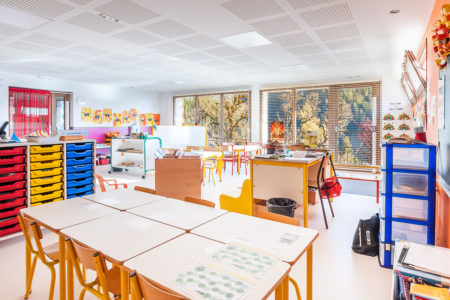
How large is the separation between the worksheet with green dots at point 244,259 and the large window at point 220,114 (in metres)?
8.41

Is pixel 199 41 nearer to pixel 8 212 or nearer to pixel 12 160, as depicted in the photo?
pixel 12 160

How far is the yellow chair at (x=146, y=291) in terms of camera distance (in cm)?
108

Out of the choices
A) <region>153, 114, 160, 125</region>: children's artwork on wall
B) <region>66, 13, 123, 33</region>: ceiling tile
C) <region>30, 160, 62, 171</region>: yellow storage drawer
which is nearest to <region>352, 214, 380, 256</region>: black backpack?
<region>30, 160, 62, 171</region>: yellow storage drawer

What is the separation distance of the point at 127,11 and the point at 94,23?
2.36ft

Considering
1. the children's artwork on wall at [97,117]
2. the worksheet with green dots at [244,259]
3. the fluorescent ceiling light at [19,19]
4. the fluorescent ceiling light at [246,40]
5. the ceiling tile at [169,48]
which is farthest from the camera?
the children's artwork on wall at [97,117]

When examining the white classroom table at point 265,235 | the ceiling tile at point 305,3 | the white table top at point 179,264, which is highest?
the ceiling tile at point 305,3

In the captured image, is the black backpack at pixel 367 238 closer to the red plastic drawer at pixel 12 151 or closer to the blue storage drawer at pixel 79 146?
the blue storage drawer at pixel 79 146

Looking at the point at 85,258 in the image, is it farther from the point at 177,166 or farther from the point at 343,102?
the point at 343,102

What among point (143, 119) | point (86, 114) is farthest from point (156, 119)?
point (86, 114)

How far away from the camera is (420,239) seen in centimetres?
249

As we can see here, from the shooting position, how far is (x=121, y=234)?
1.68 meters

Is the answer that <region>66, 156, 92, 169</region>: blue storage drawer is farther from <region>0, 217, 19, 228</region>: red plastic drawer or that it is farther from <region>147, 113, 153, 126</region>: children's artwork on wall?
<region>147, 113, 153, 126</region>: children's artwork on wall

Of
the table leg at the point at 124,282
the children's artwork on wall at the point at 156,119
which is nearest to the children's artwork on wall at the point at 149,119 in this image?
the children's artwork on wall at the point at 156,119

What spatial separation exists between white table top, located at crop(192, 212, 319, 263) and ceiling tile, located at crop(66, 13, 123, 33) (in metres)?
3.28
